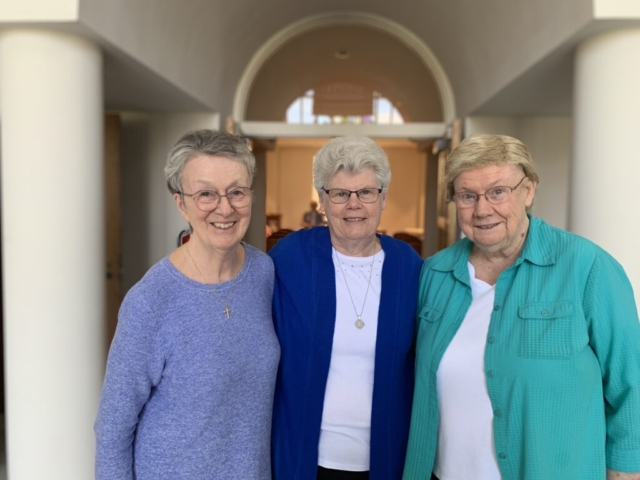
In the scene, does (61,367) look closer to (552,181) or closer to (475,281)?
(475,281)

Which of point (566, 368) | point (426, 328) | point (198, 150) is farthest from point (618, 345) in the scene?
point (198, 150)

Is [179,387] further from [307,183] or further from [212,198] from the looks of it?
[307,183]

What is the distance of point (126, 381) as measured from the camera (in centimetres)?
131

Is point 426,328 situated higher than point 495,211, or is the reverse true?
point 495,211

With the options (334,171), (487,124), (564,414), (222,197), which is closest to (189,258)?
(222,197)

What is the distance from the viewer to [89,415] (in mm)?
2625

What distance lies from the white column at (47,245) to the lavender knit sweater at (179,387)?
131 cm

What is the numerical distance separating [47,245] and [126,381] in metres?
1.42

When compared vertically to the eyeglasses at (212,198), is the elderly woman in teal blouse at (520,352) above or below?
below

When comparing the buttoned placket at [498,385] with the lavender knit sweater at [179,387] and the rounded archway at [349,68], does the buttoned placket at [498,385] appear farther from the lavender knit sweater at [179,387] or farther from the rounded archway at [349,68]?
the rounded archway at [349,68]

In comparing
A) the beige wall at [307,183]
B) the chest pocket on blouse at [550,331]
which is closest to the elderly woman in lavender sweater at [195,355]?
the chest pocket on blouse at [550,331]

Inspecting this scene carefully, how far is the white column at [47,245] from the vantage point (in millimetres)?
2371

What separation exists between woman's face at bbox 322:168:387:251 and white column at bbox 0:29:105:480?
145cm

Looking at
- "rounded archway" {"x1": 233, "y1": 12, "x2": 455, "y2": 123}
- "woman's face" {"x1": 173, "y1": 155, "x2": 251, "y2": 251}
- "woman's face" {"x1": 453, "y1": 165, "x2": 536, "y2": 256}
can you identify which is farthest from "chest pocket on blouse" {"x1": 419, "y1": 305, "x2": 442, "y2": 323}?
"rounded archway" {"x1": 233, "y1": 12, "x2": 455, "y2": 123}
